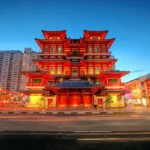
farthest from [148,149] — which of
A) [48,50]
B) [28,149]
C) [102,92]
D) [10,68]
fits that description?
[10,68]

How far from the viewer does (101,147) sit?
3.79 meters

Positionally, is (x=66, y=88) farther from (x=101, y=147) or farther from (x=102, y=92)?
(x=101, y=147)

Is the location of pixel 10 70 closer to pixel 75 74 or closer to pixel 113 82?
pixel 75 74

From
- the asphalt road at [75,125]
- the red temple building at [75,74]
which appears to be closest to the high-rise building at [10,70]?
the red temple building at [75,74]

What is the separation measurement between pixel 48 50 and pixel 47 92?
12.6 metres

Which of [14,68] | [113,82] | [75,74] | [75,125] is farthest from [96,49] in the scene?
[14,68]

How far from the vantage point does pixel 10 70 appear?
112 m

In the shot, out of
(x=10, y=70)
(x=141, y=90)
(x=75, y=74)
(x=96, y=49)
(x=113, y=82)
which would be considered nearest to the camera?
(x=113, y=82)

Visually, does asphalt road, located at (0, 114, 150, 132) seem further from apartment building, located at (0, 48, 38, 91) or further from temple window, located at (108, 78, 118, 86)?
apartment building, located at (0, 48, 38, 91)

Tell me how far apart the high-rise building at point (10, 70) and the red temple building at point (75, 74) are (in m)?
87.7

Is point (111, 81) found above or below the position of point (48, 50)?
below

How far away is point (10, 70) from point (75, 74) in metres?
99.5

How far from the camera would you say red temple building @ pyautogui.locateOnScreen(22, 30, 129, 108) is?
1045 inches

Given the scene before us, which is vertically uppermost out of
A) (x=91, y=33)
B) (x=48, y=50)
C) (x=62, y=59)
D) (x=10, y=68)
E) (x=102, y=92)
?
(x=10, y=68)
